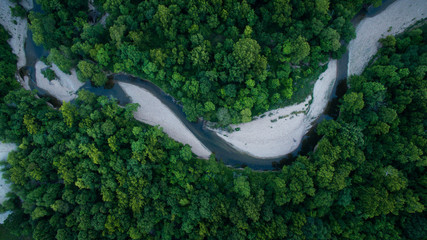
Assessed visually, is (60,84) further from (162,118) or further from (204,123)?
(204,123)

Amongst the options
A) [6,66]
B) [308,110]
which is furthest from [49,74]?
[308,110]

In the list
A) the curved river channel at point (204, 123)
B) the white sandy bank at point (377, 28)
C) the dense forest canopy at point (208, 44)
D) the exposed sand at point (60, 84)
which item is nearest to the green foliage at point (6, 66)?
the curved river channel at point (204, 123)

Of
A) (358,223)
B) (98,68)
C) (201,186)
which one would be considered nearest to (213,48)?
(98,68)

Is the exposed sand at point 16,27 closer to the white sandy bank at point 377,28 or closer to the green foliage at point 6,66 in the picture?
the green foliage at point 6,66

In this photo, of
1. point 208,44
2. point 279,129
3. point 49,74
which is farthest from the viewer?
point 279,129

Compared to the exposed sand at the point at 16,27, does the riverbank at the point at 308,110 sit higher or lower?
lower

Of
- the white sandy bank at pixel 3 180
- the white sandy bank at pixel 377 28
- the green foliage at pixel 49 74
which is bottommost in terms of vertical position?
the white sandy bank at pixel 3 180

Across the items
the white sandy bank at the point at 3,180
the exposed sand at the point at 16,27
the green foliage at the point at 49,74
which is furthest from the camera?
the exposed sand at the point at 16,27
